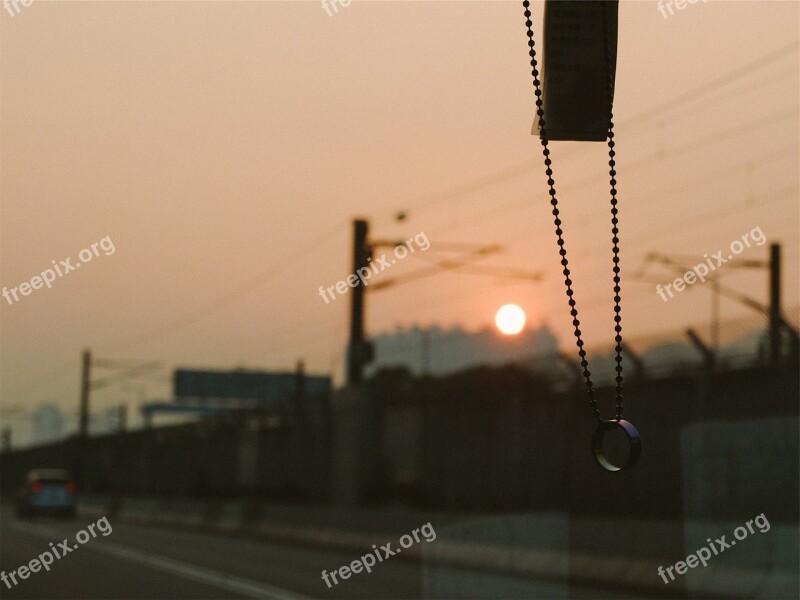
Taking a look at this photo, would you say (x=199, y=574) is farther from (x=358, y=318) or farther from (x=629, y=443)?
(x=629, y=443)

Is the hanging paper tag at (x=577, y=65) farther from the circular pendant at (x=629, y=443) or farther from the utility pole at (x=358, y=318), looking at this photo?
the utility pole at (x=358, y=318)

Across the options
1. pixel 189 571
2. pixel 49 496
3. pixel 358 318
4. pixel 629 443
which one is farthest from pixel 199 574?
pixel 49 496

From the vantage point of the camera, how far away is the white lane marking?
53.7ft

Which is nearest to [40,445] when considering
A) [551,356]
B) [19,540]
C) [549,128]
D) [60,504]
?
[60,504]

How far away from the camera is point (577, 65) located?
4.17m

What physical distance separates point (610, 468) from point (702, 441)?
38.8 feet

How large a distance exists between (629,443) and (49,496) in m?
43.8

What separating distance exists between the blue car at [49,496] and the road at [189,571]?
13549mm

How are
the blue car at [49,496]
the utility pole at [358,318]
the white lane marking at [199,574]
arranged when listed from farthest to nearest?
the blue car at [49,496] → the utility pole at [358,318] → the white lane marking at [199,574]

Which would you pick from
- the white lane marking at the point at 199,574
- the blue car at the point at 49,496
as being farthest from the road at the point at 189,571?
the blue car at the point at 49,496

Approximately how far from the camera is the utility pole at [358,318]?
3216 centimetres

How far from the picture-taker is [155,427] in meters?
53.5

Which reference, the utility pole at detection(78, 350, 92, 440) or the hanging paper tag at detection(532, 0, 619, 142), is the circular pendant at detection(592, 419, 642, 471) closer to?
the hanging paper tag at detection(532, 0, 619, 142)

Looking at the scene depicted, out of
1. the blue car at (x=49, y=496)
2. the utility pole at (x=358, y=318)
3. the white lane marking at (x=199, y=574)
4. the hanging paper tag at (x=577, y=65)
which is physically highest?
the utility pole at (x=358, y=318)
